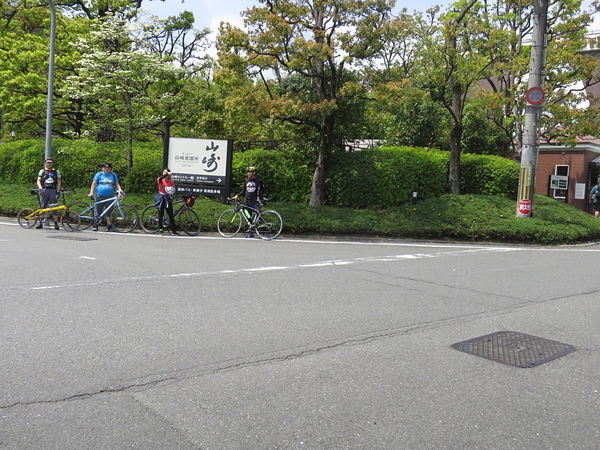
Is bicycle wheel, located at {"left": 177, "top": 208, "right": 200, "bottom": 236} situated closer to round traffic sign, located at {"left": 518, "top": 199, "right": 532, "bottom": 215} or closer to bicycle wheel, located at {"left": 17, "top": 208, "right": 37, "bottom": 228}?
bicycle wheel, located at {"left": 17, "top": 208, "right": 37, "bottom": 228}

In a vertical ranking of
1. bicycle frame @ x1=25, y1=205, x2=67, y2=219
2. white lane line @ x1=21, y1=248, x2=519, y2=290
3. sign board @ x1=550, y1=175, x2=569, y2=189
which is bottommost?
white lane line @ x1=21, y1=248, x2=519, y2=290

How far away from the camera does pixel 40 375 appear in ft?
13.3

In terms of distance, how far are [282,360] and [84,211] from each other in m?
11.8

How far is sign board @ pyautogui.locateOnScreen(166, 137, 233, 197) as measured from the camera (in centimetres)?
1769

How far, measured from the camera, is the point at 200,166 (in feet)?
58.3

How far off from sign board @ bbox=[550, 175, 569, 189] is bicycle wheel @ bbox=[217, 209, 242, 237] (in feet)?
75.9

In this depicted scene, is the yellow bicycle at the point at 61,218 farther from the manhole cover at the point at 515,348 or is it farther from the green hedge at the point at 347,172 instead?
the manhole cover at the point at 515,348

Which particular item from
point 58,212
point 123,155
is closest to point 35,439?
point 58,212

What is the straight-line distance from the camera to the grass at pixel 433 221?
15.6 metres

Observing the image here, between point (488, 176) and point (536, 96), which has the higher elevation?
point (536, 96)

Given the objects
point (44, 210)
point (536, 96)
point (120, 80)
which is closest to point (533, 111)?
point (536, 96)

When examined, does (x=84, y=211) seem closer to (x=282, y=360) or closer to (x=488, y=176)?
(x=282, y=360)

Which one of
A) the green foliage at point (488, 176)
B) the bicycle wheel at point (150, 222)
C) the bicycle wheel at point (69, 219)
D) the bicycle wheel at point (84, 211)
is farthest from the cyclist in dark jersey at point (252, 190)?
the green foliage at point (488, 176)

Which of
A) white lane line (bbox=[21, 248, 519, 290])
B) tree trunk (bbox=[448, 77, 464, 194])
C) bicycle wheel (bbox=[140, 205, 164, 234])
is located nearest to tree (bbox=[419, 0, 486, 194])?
tree trunk (bbox=[448, 77, 464, 194])
